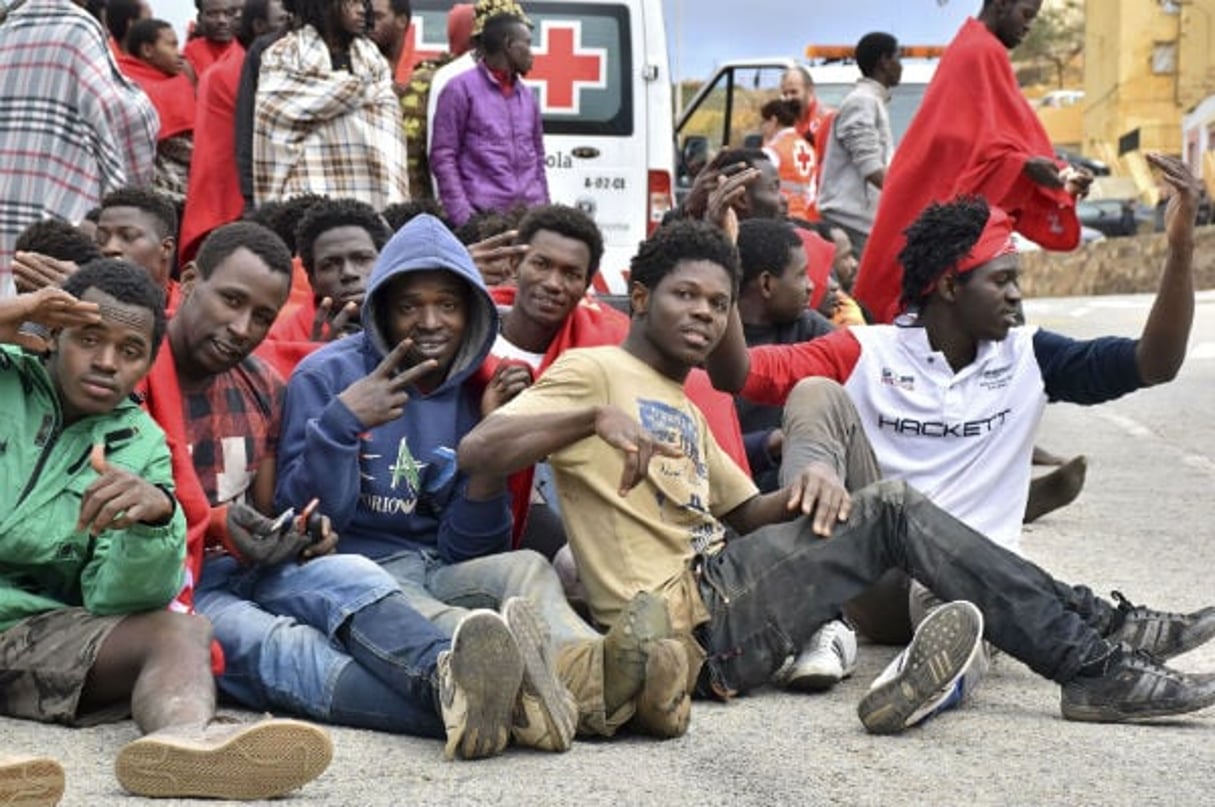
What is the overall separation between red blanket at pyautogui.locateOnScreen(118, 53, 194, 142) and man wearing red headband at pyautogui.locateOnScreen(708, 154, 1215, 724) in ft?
13.5

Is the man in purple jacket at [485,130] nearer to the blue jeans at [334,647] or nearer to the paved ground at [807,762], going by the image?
the paved ground at [807,762]

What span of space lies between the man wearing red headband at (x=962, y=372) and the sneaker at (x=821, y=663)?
239 millimetres

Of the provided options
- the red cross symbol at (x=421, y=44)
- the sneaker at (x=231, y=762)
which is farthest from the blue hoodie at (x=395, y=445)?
the red cross symbol at (x=421, y=44)

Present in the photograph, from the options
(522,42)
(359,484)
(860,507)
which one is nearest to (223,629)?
(359,484)

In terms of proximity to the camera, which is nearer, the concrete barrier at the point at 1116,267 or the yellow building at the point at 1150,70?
the concrete barrier at the point at 1116,267

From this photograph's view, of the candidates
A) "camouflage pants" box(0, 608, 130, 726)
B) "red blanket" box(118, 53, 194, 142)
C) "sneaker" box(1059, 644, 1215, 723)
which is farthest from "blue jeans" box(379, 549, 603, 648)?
"red blanket" box(118, 53, 194, 142)

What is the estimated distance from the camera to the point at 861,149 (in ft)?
37.6

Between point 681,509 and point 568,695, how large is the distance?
72 cm

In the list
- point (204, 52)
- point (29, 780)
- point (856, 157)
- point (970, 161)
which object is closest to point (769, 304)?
point (970, 161)

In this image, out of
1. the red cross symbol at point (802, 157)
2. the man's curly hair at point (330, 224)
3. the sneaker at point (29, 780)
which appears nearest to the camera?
the sneaker at point (29, 780)

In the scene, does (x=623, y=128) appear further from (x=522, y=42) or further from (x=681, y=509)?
(x=681, y=509)

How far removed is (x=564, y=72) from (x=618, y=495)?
6.84m

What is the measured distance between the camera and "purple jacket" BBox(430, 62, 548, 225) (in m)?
9.57

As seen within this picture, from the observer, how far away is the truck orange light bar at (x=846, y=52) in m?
20.9
